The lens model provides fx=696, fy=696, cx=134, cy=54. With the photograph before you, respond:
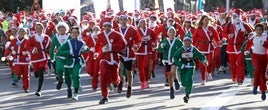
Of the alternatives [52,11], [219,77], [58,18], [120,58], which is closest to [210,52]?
[219,77]

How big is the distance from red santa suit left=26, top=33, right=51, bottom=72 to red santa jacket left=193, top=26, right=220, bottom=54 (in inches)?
159

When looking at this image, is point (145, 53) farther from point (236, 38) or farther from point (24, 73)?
point (24, 73)

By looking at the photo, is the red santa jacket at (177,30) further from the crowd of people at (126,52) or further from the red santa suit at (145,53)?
the red santa suit at (145,53)

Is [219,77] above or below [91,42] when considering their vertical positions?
below

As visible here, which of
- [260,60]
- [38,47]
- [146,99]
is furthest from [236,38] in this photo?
[38,47]

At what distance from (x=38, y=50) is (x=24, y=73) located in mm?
790

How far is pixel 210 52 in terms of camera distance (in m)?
17.7

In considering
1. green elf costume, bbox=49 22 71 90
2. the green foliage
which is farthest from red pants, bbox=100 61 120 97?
the green foliage

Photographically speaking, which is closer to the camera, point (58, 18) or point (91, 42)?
point (91, 42)

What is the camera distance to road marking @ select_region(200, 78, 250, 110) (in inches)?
504

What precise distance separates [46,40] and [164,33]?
4.43 m

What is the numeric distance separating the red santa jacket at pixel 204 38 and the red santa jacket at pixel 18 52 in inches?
169

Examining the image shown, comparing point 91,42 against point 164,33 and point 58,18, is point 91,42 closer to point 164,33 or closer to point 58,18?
point 164,33

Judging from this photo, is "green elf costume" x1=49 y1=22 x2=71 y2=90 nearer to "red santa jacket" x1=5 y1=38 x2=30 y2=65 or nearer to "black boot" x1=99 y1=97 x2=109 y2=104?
"red santa jacket" x1=5 y1=38 x2=30 y2=65
